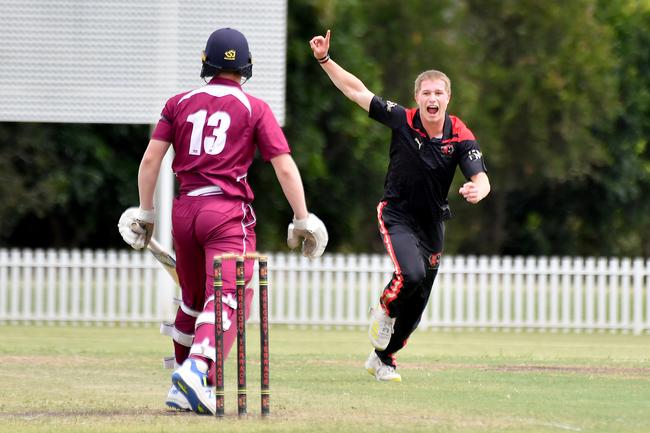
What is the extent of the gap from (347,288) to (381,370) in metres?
9.57

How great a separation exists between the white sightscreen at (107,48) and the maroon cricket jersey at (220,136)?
10.6 metres

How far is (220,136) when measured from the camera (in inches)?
289

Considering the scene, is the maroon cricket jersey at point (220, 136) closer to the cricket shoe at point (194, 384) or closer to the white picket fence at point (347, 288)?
the cricket shoe at point (194, 384)

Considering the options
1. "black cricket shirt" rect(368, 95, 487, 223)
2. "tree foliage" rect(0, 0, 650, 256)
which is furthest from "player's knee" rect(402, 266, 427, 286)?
"tree foliage" rect(0, 0, 650, 256)

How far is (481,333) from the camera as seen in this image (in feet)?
60.8

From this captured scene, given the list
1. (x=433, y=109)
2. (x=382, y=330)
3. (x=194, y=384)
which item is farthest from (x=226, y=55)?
(x=382, y=330)

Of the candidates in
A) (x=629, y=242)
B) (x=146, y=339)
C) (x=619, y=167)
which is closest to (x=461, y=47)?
(x=619, y=167)

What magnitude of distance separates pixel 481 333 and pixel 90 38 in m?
6.57

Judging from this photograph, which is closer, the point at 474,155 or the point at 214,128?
the point at 214,128

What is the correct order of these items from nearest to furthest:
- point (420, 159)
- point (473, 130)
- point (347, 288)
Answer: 1. point (420, 159)
2. point (347, 288)
3. point (473, 130)

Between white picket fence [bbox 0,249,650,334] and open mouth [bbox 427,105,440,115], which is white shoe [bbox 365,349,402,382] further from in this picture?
white picket fence [bbox 0,249,650,334]

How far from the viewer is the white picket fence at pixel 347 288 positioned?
18891mm

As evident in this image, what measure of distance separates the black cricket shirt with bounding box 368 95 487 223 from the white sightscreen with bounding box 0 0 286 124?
27.4 feet

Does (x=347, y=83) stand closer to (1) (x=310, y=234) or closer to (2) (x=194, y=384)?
(1) (x=310, y=234)
